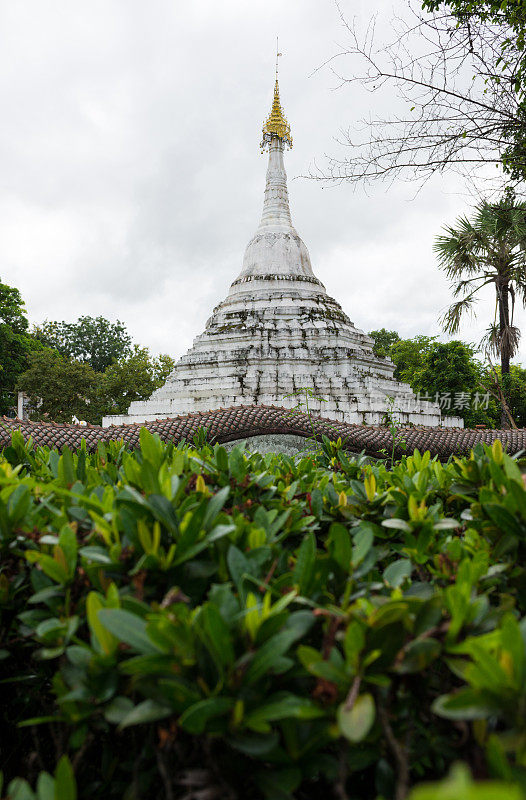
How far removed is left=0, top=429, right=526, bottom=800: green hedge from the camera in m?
0.69

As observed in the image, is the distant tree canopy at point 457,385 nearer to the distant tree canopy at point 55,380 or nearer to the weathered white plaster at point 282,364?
the weathered white plaster at point 282,364

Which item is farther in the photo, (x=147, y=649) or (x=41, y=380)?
(x=41, y=380)

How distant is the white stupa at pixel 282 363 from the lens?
13211 mm

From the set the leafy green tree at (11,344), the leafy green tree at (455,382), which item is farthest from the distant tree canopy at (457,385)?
the leafy green tree at (11,344)

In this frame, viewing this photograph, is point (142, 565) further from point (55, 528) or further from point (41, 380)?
point (41, 380)

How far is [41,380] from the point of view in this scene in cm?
2220

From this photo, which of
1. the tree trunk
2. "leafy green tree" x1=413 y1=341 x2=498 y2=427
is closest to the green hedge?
the tree trunk

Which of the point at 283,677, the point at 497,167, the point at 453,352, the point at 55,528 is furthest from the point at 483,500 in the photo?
the point at 453,352

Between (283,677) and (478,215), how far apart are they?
47.8 ft

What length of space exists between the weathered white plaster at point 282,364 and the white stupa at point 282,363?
0.09ft

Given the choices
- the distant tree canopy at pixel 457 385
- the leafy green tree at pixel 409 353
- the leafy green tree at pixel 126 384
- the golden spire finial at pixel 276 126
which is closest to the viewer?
the distant tree canopy at pixel 457 385

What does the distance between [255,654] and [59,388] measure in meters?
23.6

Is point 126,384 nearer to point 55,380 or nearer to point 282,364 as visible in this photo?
point 55,380

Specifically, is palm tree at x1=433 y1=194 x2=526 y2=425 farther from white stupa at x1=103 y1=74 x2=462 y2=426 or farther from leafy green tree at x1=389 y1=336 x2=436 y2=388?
leafy green tree at x1=389 y1=336 x2=436 y2=388
